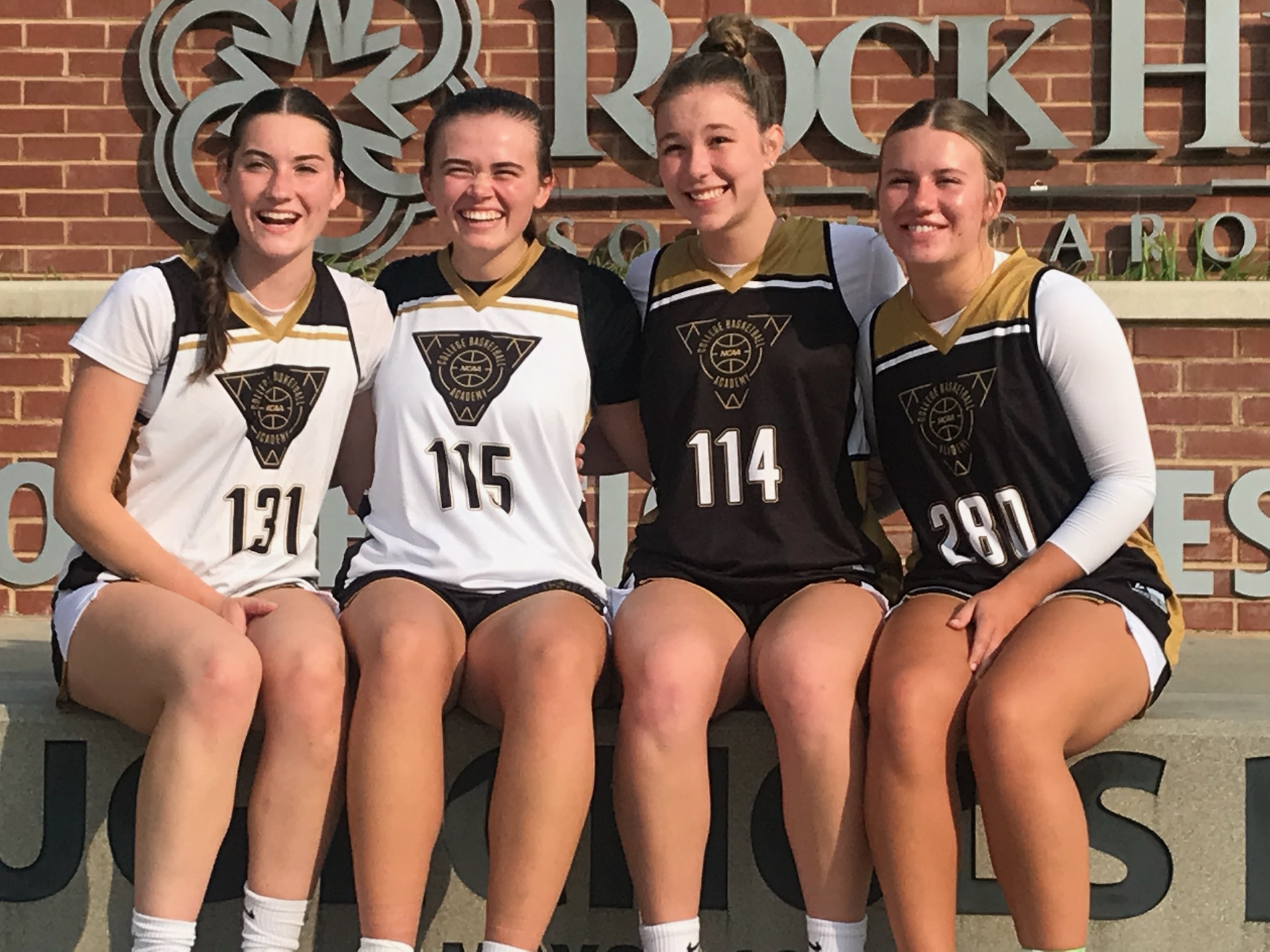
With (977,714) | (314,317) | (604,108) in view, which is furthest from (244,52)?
(977,714)

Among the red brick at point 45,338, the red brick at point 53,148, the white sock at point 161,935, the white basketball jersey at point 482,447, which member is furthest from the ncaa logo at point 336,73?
the white sock at point 161,935

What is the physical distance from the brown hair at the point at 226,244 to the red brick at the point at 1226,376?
2.98 meters

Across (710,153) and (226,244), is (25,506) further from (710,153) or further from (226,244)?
(710,153)

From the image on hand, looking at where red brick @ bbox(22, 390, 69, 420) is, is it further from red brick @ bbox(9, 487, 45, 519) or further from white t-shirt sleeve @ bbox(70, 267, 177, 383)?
white t-shirt sleeve @ bbox(70, 267, 177, 383)

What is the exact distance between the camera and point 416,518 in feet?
8.63

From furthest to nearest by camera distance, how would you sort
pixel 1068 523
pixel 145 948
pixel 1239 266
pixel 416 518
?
pixel 1239 266
pixel 416 518
pixel 1068 523
pixel 145 948

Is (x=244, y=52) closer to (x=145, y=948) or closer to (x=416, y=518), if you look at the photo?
(x=416, y=518)

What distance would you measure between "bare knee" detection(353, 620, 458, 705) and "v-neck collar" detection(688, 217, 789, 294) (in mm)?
882

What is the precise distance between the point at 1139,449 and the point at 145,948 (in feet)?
6.09

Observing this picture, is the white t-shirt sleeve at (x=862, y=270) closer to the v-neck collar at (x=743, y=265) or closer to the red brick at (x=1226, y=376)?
the v-neck collar at (x=743, y=265)

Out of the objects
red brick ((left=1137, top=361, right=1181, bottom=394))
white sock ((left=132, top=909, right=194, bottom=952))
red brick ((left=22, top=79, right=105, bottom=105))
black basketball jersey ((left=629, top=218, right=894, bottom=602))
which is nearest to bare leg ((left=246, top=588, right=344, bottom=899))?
white sock ((left=132, top=909, right=194, bottom=952))

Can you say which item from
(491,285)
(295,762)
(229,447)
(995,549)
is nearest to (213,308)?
(229,447)

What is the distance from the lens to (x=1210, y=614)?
4.62 metres

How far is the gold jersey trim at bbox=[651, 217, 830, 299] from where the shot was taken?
9.02 ft
